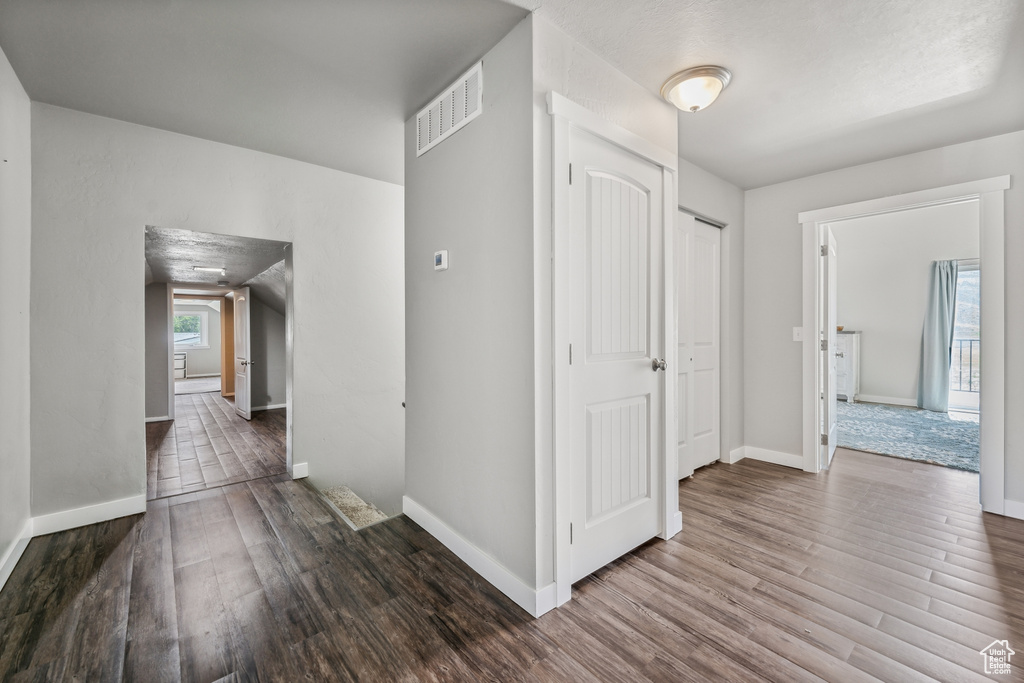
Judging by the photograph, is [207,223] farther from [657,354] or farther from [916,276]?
[916,276]

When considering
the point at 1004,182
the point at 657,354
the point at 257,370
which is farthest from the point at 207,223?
the point at 1004,182

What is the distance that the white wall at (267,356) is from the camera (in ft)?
22.1

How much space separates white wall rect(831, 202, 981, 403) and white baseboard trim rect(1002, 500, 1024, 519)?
4.39 metres

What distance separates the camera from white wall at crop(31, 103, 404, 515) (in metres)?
2.43

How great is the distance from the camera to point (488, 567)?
6.43ft

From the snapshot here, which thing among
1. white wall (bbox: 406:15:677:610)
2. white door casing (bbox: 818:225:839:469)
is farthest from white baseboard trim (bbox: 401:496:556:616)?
white door casing (bbox: 818:225:839:469)

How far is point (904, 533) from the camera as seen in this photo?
2.40 meters

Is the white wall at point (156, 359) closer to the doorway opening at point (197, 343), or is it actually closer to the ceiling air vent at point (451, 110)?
the doorway opening at point (197, 343)

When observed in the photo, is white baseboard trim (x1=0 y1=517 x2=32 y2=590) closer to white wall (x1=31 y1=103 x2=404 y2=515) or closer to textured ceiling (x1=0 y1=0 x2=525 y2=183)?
white wall (x1=31 y1=103 x2=404 y2=515)

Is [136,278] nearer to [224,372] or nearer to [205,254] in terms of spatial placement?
[205,254]

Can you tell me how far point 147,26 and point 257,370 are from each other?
19.3 ft

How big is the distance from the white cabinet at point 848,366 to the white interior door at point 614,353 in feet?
19.7

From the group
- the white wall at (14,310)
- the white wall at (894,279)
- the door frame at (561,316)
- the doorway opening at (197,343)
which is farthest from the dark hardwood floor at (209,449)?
the white wall at (894,279)

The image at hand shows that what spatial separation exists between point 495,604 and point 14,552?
239 centimetres
